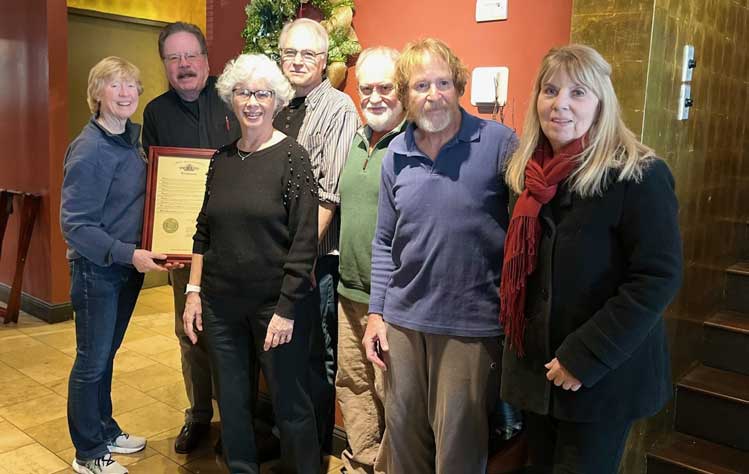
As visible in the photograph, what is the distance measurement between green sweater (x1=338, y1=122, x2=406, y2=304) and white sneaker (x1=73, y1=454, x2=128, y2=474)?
3.95 ft

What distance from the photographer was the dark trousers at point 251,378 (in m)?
2.24

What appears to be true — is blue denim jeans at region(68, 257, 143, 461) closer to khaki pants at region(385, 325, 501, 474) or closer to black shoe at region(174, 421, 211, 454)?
black shoe at region(174, 421, 211, 454)

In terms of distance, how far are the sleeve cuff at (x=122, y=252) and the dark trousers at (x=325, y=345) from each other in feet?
2.29

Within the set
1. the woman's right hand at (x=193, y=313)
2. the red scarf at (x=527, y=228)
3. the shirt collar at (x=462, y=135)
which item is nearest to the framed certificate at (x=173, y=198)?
the woman's right hand at (x=193, y=313)

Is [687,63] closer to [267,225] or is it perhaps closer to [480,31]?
[480,31]

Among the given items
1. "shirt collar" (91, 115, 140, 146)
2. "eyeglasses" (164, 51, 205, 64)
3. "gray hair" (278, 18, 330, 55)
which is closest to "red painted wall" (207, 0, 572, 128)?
"gray hair" (278, 18, 330, 55)

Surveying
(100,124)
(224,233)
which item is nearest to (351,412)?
(224,233)

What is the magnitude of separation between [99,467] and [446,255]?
175 cm

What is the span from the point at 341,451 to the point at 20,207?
10.8 ft

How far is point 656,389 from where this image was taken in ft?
5.13

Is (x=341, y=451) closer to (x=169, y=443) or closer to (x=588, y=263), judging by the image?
(x=169, y=443)

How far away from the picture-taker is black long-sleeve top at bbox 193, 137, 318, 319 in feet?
7.05

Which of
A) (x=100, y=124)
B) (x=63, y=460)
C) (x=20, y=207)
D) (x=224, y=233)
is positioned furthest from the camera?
(x=20, y=207)

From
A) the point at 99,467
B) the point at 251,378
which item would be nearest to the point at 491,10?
the point at 251,378
